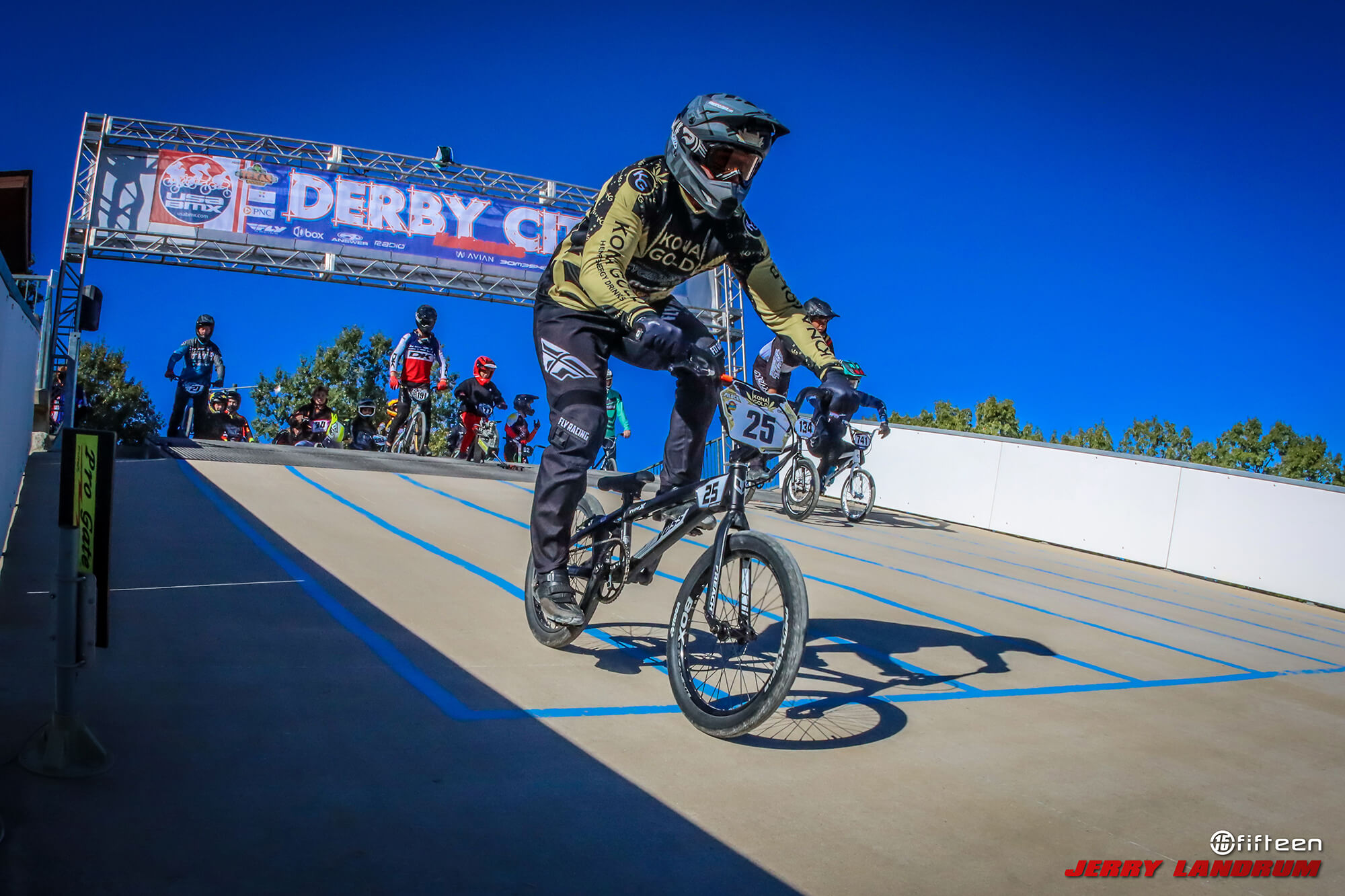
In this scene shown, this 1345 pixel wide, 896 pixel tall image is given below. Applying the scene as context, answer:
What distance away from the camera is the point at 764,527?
10.0 metres

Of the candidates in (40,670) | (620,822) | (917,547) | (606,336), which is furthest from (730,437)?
(917,547)

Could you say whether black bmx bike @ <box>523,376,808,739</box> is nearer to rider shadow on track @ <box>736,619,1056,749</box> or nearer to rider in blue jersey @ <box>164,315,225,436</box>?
rider shadow on track @ <box>736,619,1056,749</box>

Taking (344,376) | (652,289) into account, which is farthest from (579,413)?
(344,376)

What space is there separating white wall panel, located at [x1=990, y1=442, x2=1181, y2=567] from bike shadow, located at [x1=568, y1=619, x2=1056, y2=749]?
8136mm

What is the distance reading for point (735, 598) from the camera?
3322 mm

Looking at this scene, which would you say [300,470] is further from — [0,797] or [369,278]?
[369,278]

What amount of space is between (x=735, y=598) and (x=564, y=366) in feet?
4.43

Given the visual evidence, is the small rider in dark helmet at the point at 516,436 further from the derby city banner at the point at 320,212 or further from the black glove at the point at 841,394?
the black glove at the point at 841,394

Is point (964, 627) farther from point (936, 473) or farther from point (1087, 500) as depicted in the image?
point (936, 473)

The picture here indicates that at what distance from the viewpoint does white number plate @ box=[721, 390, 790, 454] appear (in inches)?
132

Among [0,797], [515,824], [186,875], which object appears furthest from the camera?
[515,824]

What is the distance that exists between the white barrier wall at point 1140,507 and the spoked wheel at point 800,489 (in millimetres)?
4274

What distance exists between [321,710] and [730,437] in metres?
1.73

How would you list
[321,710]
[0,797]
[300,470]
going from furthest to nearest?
[300,470]
[321,710]
[0,797]
